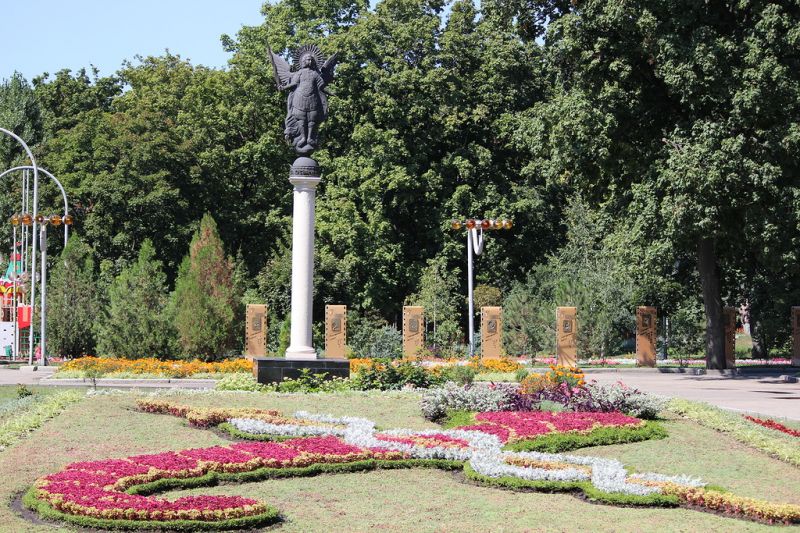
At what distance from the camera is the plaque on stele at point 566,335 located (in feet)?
123

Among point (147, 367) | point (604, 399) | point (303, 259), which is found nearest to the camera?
point (604, 399)

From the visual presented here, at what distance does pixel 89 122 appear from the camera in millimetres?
50938

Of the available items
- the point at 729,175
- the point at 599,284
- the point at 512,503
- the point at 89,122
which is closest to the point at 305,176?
the point at 729,175

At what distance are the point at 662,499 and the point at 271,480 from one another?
4.46 metres

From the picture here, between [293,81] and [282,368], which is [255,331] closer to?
[293,81]

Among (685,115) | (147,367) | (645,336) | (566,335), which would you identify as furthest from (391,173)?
(147,367)

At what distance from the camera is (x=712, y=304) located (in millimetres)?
34094

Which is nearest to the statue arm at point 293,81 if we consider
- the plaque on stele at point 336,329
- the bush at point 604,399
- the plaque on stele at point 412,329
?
the bush at point 604,399

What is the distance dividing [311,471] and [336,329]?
2474 cm

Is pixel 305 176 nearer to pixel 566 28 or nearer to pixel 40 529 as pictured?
pixel 566 28

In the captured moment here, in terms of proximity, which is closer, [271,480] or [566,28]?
[271,480]

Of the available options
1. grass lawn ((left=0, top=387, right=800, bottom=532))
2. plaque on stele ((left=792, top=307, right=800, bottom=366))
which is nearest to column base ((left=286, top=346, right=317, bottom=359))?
grass lawn ((left=0, top=387, right=800, bottom=532))

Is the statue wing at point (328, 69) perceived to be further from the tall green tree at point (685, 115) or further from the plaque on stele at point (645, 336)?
the plaque on stele at point (645, 336)

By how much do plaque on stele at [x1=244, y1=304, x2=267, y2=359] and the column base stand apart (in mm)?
13192
